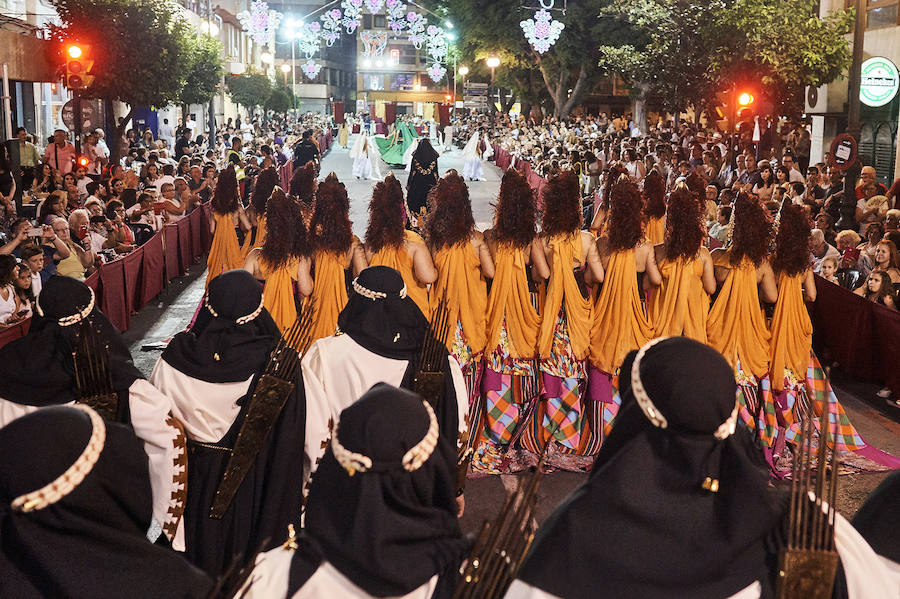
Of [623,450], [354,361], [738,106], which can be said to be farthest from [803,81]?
[623,450]

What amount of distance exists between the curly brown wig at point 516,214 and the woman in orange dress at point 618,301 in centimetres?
58

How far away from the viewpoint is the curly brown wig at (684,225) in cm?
699

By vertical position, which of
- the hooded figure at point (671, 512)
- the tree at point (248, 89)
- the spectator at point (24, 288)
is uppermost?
the tree at point (248, 89)

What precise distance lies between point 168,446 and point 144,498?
1.45m

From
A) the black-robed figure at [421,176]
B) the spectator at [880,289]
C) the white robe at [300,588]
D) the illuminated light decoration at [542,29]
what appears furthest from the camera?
the illuminated light decoration at [542,29]

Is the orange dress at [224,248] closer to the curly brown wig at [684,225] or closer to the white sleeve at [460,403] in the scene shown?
the curly brown wig at [684,225]

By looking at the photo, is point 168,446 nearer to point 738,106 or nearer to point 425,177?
point 425,177

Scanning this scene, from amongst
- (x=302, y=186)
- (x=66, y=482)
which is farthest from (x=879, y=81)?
(x=66, y=482)

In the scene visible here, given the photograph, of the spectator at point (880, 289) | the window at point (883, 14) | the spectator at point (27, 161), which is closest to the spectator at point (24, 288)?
the spectator at point (880, 289)

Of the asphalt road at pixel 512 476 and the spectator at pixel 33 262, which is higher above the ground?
the spectator at pixel 33 262

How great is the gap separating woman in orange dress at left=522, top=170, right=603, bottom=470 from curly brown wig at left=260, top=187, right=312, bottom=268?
6.17 ft

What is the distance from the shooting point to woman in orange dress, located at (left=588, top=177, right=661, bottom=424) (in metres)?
7.12

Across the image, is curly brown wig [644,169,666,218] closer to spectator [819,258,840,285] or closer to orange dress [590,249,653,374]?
spectator [819,258,840,285]

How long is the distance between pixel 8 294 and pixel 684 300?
222 inches
